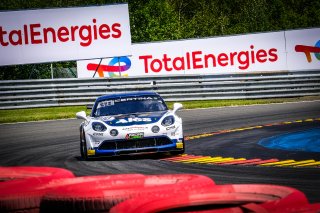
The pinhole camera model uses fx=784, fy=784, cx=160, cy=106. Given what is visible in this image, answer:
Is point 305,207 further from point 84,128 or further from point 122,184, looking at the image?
point 84,128

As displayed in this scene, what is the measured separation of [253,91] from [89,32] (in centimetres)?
692

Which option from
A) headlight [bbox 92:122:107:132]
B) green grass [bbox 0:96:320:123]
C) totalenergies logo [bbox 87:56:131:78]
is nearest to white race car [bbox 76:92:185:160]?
headlight [bbox 92:122:107:132]

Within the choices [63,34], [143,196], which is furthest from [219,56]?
[143,196]

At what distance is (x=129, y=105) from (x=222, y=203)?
9.67 m

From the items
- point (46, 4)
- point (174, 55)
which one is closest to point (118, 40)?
point (174, 55)

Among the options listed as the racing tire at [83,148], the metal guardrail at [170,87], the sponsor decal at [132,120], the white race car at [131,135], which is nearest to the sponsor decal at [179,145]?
the white race car at [131,135]

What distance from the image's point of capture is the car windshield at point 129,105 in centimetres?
1362


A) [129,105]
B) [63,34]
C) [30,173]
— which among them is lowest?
[30,173]

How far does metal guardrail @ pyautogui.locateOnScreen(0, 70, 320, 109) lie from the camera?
24672 millimetres

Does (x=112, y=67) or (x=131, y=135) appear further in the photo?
(x=112, y=67)

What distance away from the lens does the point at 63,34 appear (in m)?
29.1

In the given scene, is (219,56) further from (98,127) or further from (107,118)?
(98,127)

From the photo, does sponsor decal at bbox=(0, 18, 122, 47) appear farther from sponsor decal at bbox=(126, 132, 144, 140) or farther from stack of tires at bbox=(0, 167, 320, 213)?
stack of tires at bbox=(0, 167, 320, 213)

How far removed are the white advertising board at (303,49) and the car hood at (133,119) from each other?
71.6 ft
